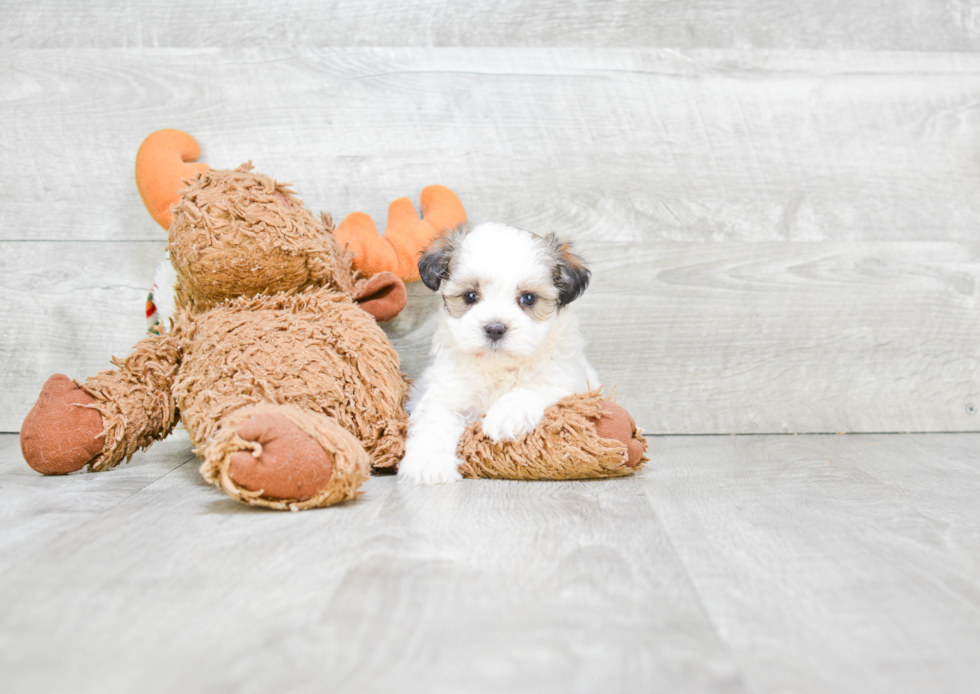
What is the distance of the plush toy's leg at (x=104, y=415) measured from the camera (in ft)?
4.78

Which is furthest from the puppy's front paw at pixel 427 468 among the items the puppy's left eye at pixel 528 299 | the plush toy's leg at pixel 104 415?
the plush toy's leg at pixel 104 415

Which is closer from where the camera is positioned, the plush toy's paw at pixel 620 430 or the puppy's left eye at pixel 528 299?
the plush toy's paw at pixel 620 430

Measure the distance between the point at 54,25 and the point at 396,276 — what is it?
46.2 inches

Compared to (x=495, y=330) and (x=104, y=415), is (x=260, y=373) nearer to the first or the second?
(x=104, y=415)

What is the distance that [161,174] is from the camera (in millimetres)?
1752

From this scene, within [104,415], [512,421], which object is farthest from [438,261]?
[104,415]

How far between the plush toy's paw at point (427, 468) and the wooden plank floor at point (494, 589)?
1.8 inches

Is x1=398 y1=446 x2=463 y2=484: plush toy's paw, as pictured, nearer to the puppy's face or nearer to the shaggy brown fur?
the shaggy brown fur

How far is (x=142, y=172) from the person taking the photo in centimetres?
177

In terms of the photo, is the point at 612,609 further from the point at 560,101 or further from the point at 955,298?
the point at 955,298

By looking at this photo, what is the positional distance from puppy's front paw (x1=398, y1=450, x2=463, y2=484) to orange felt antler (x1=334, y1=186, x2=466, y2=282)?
0.54 metres

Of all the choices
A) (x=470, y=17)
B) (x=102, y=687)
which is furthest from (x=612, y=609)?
(x=470, y=17)

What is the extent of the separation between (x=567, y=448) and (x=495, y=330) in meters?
0.28

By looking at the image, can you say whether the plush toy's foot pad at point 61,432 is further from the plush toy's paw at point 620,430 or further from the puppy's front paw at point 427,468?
the plush toy's paw at point 620,430
